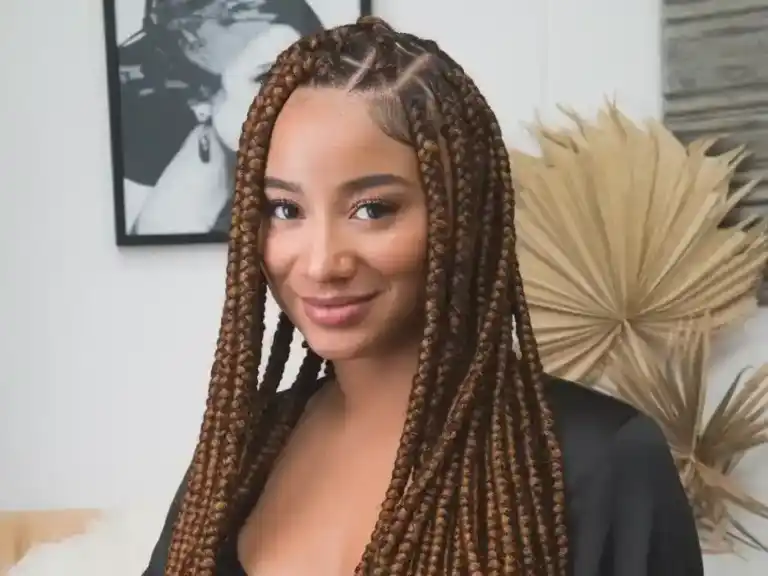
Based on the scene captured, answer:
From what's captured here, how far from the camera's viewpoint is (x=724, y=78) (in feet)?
3.32

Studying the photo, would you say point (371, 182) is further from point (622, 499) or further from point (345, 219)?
point (622, 499)

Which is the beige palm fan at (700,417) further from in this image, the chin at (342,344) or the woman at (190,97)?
the woman at (190,97)

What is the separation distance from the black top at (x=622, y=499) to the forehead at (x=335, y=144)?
219 mm

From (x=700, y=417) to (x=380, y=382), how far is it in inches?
17.7

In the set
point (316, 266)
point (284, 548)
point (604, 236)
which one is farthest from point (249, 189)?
point (604, 236)

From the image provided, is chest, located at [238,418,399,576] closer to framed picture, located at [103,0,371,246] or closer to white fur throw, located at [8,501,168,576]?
white fur throw, located at [8,501,168,576]

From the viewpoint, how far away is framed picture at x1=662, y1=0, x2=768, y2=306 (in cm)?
100

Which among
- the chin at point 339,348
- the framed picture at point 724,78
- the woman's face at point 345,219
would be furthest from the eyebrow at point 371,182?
the framed picture at point 724,78

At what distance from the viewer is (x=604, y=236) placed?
995mm

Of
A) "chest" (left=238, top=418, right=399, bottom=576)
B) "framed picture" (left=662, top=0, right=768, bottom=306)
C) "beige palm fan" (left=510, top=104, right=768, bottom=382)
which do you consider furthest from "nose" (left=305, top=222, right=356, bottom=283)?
"framed picture" (left=662, top=0, right=768, bottom=306)

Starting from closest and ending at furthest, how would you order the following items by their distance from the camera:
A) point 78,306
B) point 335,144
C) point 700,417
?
point 335,144 < point 700,417 < point 78,306

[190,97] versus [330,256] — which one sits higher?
[190,97]

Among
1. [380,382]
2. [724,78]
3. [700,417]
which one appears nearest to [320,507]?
[380,382]

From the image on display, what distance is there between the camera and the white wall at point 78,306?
1.26 meters
